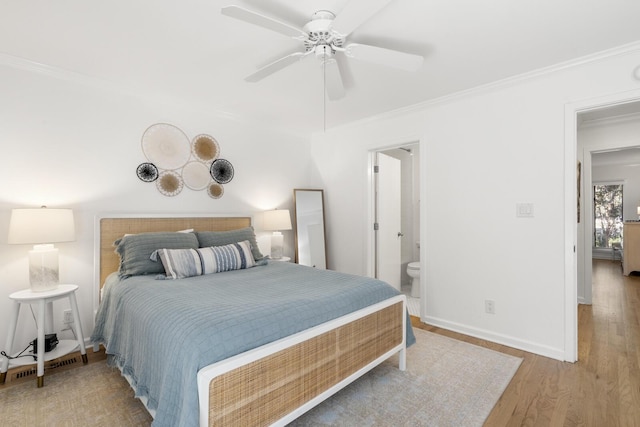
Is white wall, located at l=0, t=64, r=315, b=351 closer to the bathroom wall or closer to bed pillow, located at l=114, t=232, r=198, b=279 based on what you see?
bed pillow, located at l=114, t=232, r=198, b=279

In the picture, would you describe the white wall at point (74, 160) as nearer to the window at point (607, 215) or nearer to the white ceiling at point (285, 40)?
the white ceiling at point (285, 40)

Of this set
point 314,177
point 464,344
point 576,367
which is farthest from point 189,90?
point 576,367

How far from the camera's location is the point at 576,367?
235 centimetres

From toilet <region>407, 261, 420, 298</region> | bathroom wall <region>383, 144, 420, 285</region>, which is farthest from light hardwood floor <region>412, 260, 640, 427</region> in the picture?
bathroom wall <region>383, 144, 420, 285</region>

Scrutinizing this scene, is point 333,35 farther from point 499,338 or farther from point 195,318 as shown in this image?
point 499,338

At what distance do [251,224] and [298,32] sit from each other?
2572 millimetres

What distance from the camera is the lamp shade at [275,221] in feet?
12.7

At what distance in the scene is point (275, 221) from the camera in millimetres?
3883

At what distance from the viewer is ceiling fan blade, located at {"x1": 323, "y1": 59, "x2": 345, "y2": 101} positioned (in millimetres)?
2139

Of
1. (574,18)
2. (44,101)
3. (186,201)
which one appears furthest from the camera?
(186,201)

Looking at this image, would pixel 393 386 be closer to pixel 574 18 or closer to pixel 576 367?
pixel 576 367

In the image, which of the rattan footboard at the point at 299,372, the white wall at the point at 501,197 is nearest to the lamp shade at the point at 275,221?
the white wall at the point at 501,197

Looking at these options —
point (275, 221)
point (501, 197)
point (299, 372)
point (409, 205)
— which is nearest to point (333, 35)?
point (299, 372)

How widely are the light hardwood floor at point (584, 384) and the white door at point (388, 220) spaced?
943 mm
